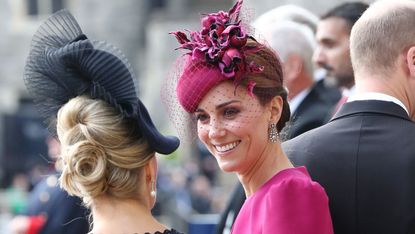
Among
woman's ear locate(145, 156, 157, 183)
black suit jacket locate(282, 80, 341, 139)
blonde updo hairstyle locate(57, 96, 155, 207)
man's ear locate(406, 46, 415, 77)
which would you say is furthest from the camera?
black suit jacket locate(282, 80, 341, 139)

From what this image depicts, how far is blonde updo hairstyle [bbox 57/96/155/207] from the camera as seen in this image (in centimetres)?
331

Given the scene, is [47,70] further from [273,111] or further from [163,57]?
[163,57]

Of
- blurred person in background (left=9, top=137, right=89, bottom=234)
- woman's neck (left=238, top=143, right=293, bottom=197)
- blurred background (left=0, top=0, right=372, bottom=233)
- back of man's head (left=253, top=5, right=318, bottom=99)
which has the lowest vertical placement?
blurred background (left=0, top=0, right=372, bottom=233)

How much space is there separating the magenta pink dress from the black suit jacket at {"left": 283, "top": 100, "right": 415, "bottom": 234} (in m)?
0.18

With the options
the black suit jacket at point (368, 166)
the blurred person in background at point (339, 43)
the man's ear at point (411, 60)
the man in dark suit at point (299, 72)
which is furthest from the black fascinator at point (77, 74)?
the blurred person in background at point (339, 43)

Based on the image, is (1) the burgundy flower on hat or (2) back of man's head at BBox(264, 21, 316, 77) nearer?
(1) the burgundy flower on hat

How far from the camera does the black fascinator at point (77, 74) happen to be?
3.41 m

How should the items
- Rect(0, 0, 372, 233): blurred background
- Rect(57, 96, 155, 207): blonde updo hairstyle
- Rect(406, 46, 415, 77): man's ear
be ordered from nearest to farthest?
Rect(57, 96, 155, 207): blonde updo hairstyle → Rect(406, 46, 415, 77): man's ear → Rect(0, 0, 372, 233): blurred background

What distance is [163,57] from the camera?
915 inches

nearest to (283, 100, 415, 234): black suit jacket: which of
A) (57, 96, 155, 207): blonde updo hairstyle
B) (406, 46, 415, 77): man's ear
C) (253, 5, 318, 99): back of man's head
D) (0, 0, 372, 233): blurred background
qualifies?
(406, 46, 415, 77): man's ear

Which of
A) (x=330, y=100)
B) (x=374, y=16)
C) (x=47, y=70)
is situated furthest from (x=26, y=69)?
(x=330, y=100)

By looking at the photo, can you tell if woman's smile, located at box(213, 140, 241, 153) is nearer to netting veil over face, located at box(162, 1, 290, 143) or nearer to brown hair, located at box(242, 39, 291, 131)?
netting veil over face, located at box(162, 1, 290, 143)

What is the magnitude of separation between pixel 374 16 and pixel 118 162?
3.49 feet

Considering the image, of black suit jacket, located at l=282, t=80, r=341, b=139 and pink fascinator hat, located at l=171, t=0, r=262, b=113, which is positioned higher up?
pink fascinator hat, located at l=171, t=0, r=262, b=113
